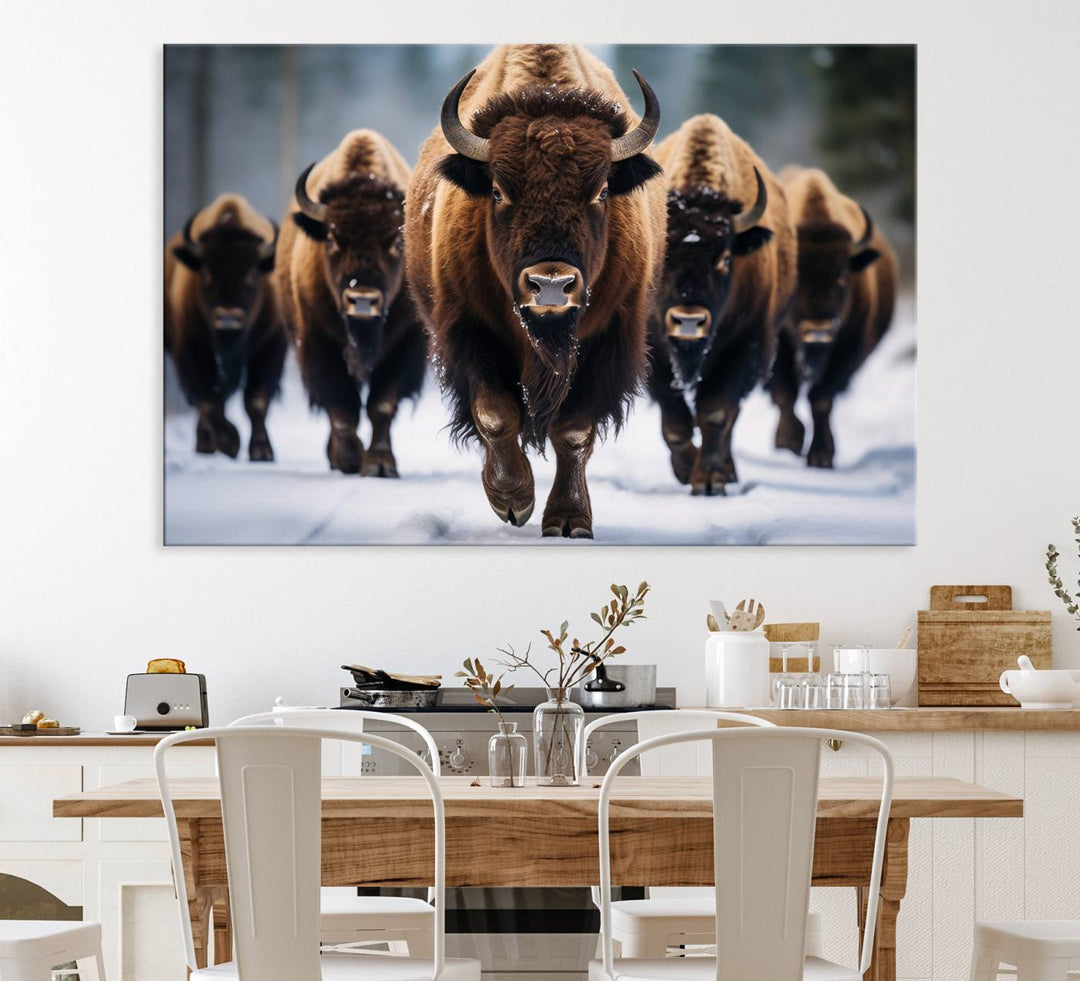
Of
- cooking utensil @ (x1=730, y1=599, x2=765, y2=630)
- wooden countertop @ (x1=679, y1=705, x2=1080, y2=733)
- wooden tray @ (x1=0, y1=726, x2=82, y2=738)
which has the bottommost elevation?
wooden tray @ (x1=0, y1=726, x2=82, y2=738)

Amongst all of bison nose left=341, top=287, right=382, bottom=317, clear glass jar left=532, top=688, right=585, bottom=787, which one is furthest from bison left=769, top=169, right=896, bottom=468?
clear glass jar left=532, top=688, right=585, bottom=787

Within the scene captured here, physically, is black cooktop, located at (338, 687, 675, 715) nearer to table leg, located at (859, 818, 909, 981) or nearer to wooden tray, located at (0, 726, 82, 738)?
wooden tray, located at (0, 726, 82, 738)

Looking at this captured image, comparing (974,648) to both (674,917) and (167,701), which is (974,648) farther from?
(167,701)

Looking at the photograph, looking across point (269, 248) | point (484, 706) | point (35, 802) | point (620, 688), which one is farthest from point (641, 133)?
point (35, 802)

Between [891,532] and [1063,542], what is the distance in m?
0.53

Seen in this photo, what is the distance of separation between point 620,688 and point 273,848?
200 centimetres

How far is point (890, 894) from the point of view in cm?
232

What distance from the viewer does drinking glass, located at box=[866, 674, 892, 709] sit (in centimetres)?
402

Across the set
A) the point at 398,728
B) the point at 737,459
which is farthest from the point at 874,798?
the point at 737,459

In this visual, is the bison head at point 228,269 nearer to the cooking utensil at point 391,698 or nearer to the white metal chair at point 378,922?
the cooking utensil at point 391,698

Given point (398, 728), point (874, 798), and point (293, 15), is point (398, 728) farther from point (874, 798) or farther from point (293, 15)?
point (293, 15)

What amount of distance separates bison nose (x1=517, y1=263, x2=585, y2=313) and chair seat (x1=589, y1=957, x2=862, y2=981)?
2445 mm

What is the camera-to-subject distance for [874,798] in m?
2.28

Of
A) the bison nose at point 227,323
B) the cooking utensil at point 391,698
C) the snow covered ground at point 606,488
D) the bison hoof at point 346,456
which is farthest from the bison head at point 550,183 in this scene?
the cooking utensil at point 391,698
